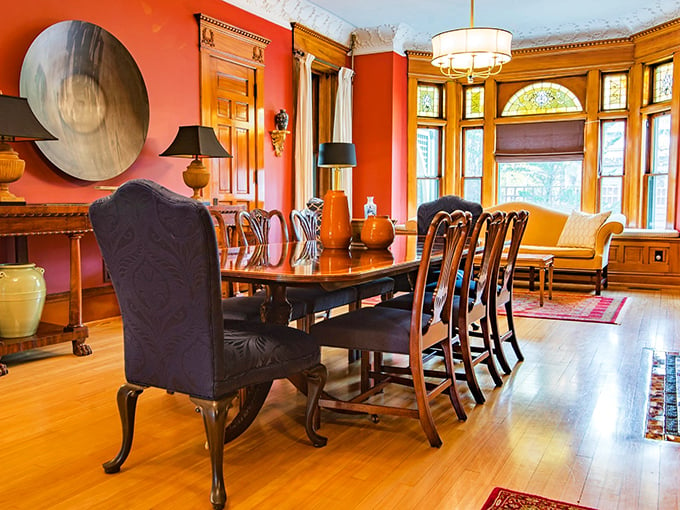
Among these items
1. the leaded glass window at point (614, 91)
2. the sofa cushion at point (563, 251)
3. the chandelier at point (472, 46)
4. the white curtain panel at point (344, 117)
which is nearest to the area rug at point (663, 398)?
the chandelier at point (472, 46)

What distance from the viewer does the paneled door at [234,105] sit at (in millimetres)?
5555

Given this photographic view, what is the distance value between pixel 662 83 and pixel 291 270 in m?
6.88

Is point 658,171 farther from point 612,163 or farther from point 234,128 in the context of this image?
point 234,128

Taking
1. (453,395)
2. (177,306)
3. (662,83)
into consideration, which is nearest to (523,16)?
(662,83)

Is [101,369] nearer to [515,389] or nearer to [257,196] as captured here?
[515,389]

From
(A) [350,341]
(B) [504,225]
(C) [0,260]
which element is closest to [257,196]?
(C) [0,260]

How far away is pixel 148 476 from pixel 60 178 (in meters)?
2.86

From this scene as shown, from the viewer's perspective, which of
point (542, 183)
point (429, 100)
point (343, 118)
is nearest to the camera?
point (343, 118)

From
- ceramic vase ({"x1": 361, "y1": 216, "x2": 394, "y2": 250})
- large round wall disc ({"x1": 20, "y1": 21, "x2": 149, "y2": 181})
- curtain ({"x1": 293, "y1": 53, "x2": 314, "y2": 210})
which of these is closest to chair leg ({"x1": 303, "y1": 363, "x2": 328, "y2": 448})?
ceramic vase ({"x1": 361, "y1": 216, "x2": 394, "y2": 250})

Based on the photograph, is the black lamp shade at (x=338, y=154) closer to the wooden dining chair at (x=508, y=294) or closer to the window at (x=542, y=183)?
the window at (x=542, y=183)

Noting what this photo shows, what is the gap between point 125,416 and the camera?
2.18 m

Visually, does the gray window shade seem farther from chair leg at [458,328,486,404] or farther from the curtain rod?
chair leg at [458,328,486,404]

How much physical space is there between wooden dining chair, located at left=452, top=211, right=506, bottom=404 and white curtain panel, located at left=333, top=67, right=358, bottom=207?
4344mm

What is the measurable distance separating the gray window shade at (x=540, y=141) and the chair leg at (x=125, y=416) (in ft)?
23.8
